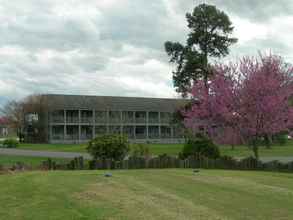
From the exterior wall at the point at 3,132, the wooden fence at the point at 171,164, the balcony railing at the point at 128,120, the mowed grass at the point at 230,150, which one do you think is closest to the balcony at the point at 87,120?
the balcony railing at the point at 128,120

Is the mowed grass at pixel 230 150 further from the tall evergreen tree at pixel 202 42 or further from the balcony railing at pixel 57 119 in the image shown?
the balcony railing at pixel 57 119

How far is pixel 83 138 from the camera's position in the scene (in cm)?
5891

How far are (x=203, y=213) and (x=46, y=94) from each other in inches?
2203

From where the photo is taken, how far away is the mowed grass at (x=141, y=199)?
6.52m

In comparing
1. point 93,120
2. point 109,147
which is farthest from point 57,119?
point 109,147

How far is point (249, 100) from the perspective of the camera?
17406mm

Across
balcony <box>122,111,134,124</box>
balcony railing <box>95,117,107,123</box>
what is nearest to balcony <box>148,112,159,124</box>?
balcony <box>122,111,134,124</box>

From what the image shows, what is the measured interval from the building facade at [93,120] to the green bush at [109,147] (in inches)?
1439

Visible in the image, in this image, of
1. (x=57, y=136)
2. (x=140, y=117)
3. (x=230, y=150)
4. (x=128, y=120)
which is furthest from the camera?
(x=140, y=117)

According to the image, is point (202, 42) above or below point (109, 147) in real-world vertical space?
above

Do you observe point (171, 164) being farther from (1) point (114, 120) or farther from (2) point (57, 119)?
(2) point (57, 119)

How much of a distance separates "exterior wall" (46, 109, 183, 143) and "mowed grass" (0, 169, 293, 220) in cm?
4396

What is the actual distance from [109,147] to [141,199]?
30.4 ft

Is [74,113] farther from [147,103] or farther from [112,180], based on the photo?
[112,180]
